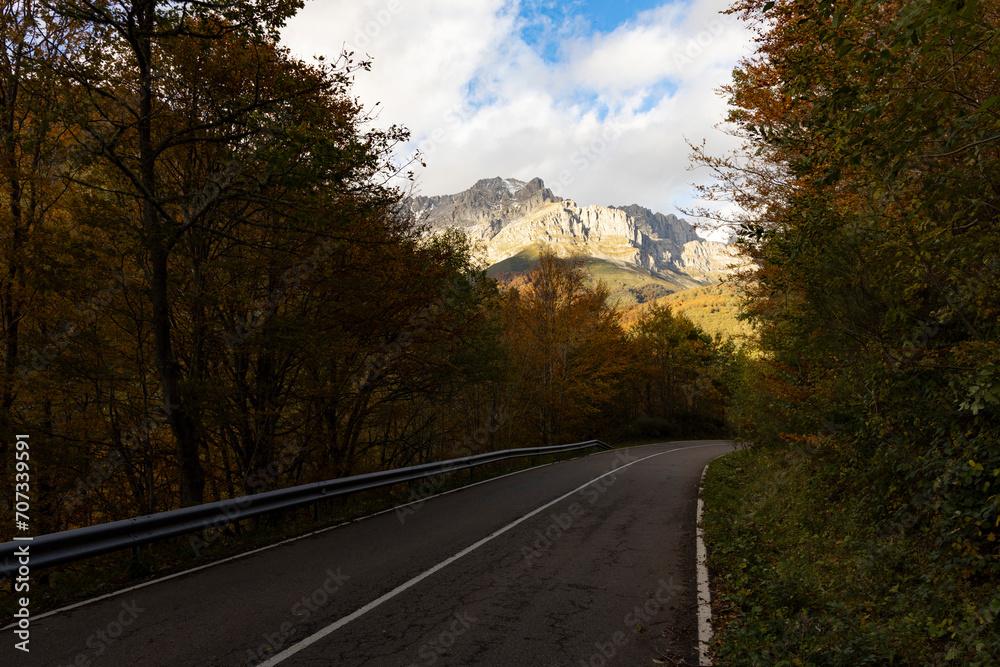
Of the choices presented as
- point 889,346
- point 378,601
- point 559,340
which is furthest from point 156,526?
point 559,340

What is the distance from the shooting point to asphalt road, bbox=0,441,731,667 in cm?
446

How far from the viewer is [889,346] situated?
6.36 metres

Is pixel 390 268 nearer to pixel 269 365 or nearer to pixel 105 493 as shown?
pixel 269 365

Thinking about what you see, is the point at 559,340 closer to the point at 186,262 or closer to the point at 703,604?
the point at 186,262

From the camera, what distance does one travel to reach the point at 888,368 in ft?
20.2

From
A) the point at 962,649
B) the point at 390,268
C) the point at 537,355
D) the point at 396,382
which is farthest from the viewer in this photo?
the point at 537,355

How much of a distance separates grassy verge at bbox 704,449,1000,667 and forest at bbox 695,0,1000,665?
0.08 feet

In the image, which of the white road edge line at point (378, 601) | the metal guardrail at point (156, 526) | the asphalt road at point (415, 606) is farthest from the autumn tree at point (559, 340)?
the asphalt road at point (415, 606)

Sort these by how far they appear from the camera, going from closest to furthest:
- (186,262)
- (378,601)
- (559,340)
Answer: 1. (378,601)
2. (186,262)
3. (559,340)

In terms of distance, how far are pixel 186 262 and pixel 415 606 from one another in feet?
28.3

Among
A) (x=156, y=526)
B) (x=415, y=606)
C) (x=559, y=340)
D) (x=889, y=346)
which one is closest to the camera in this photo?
(x=415, y=606)

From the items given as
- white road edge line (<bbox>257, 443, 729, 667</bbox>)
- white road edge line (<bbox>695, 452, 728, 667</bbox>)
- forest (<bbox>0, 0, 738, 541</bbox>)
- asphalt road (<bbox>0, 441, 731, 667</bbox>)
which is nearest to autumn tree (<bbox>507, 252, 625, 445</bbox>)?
forest (<bbox>0, 0, 738, 541</bbox>)

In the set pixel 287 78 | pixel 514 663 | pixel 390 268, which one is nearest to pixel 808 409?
pixel 514 663

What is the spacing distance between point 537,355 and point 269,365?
18637 millimetres
